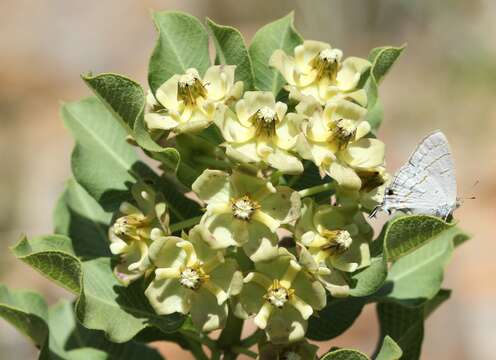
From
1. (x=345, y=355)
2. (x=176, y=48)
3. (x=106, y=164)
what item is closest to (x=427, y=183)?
(x=345, y=355)

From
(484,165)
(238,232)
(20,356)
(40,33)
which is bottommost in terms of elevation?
(20,356)

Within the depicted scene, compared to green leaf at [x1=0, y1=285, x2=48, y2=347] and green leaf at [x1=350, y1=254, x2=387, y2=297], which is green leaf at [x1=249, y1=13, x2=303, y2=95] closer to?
green leaf at [x1=350, y1=254, x2=387, y2=297]

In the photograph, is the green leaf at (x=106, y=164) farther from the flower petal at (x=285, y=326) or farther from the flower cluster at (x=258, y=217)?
the flower petal at (x=285, y=326)

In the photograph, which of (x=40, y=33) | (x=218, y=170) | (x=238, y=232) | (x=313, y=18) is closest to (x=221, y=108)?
(x=218, y=170)

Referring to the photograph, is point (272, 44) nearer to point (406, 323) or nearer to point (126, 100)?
point (126, 100)

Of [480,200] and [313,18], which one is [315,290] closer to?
[480,200]

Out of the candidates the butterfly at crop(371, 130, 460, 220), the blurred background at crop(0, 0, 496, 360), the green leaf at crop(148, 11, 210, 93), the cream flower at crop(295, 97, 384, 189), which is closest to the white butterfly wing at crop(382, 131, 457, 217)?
the butterfly at crop(371, 130, 460, 220)

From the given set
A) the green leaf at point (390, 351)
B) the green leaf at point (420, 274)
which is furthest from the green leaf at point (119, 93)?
the green leaf at point (420, 274)
